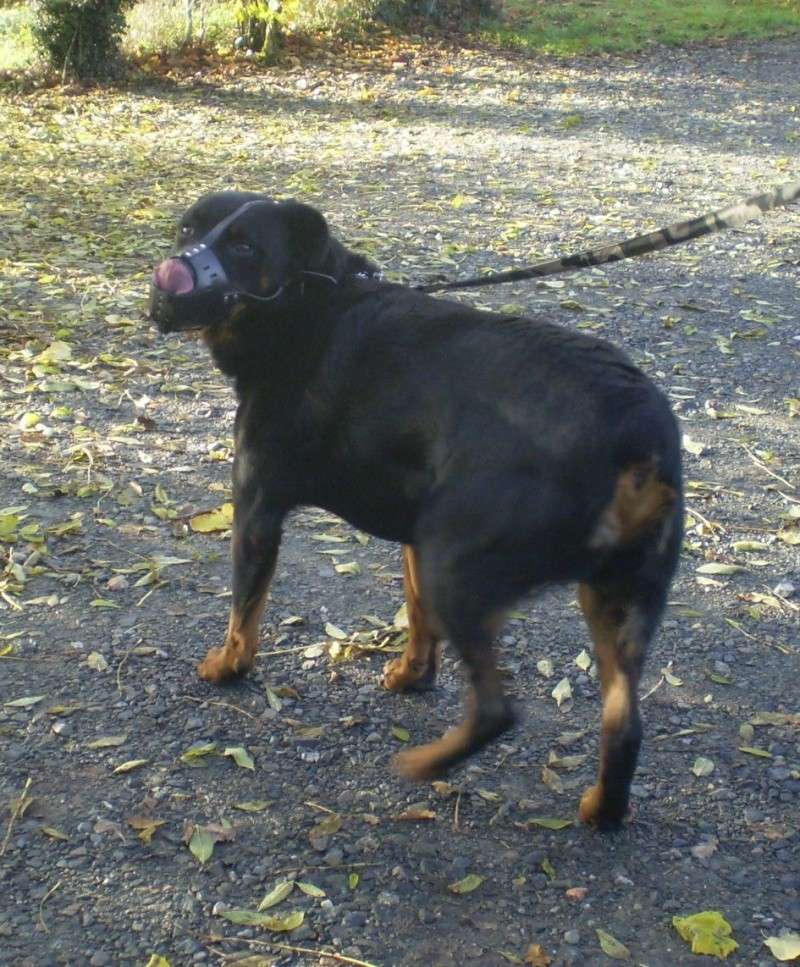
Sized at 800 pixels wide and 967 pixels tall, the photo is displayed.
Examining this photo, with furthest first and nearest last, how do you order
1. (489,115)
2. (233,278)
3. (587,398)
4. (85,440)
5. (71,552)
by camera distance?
(489,115) < (85,440) < (71,552) < (233,278) < (587,398)

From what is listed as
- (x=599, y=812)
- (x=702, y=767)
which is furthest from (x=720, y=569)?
(x=599, y=812)

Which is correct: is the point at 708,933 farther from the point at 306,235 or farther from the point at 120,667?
the point at 306,235

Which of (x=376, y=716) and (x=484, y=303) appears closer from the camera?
(x=376, y=716)

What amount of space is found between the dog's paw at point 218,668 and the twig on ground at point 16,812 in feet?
2.61

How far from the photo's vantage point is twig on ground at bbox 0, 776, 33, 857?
3.60 m

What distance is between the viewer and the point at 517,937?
11.1 ft

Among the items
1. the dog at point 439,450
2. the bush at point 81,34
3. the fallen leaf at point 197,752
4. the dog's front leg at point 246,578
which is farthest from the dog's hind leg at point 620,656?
the bush at point 81,34

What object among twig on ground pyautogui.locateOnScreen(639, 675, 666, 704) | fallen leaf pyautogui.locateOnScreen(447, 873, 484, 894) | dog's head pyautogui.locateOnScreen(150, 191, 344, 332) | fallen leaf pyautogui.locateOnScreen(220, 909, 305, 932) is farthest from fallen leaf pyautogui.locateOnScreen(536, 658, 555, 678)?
dog's head pyautogui.locateOnScreen(150, 191, 344, 332)

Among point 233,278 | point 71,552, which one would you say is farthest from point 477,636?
point 71,552

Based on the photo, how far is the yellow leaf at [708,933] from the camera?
10.9 feet

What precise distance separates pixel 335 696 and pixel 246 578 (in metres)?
0.59

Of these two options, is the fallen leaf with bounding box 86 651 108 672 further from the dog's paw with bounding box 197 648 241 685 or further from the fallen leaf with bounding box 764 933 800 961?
the fallen leaf with bounding box 764 933 800 961

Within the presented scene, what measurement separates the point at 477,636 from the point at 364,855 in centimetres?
81

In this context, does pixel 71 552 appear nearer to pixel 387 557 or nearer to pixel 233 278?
pixel 387 557
